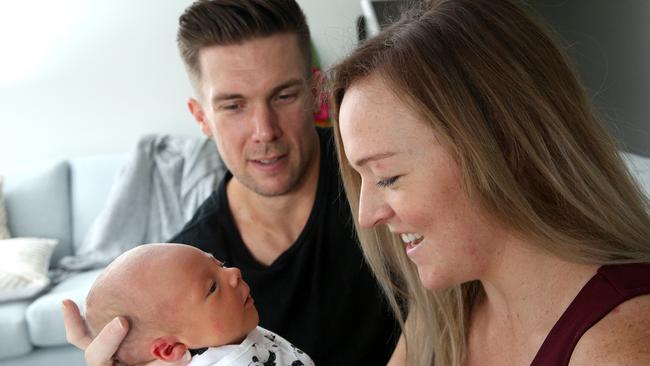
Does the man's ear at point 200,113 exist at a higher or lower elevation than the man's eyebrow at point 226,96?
lower

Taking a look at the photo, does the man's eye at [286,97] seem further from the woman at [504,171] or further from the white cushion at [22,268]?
the white cushion at [22,268]

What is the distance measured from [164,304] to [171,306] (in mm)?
13

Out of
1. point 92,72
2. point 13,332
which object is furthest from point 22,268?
point 92,72

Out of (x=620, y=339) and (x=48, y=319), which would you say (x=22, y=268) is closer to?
(x=48, y=319)

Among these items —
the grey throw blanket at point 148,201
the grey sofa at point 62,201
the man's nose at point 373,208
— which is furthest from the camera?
the grey sofa at point 62,201

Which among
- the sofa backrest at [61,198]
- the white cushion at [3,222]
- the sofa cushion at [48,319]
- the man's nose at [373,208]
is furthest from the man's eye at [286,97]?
the white cushion at [3,222]

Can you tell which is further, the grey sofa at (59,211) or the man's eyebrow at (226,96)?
the grey sofa at (59,211)

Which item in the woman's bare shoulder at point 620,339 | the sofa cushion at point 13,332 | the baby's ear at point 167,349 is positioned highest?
the woman's bare shoulder at point 620,339

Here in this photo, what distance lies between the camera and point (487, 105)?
37.1 inches

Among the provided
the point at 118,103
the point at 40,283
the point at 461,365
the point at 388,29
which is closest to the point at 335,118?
the point at 388,29

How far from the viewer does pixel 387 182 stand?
1.02 meters

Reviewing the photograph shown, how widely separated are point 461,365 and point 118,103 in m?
3.49

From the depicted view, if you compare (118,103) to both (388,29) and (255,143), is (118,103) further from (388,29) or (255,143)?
(388,29)

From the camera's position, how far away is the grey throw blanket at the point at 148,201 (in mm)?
3578
